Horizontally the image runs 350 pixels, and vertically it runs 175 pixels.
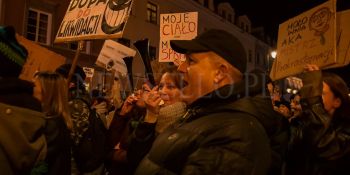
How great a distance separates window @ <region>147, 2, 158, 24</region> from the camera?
26.7m

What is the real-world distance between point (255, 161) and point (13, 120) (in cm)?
134

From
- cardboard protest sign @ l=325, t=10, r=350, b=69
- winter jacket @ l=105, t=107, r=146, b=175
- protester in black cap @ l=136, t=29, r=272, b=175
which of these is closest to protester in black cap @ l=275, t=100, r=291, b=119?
cardboard protest sign @ l=325, t=10, r=350, b=69

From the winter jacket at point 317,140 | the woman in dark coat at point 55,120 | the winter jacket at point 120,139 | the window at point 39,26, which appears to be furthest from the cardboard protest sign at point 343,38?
the window at point 39,26

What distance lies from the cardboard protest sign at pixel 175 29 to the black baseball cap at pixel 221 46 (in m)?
4.43

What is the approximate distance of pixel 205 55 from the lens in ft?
7.38

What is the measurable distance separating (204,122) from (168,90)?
181cm

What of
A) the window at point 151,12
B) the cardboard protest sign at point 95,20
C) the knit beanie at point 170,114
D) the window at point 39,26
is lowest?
the knit beanie at point 170,114

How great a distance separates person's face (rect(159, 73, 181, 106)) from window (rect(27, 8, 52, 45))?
17189 millimetres

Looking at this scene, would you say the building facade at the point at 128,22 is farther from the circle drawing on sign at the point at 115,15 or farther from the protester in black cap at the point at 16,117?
the protester in black cap at the point at 16,117

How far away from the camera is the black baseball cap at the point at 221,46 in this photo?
7.25 feet

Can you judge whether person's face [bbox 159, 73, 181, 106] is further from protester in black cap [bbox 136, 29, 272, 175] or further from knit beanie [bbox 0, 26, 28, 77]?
knit beanie [bbox 0, 26, 28, 77]

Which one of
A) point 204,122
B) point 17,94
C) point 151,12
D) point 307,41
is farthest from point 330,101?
point 151,12

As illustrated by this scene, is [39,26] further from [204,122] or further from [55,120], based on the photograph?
[204,122]

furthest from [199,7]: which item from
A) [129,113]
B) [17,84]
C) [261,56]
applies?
[17,84]
